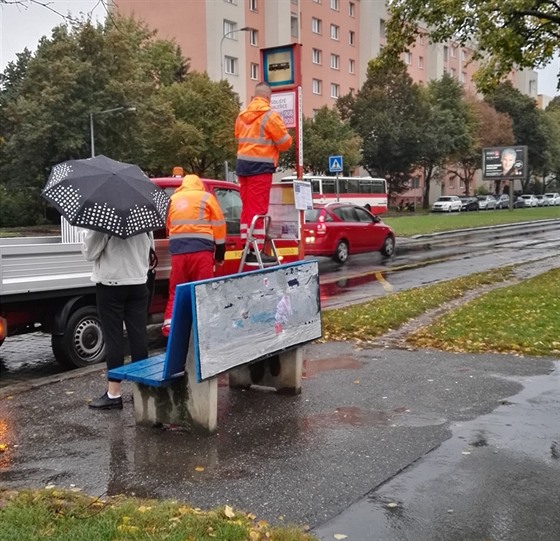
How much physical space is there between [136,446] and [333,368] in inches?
108

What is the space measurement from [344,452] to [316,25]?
67.3 m

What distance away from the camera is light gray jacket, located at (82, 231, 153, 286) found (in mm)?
5551

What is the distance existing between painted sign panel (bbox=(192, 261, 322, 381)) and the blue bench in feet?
0.43

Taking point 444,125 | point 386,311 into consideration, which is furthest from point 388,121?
point 386,311

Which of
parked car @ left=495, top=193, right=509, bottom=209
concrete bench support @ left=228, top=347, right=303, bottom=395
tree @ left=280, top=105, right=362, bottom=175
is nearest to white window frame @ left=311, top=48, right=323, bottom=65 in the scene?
tree @ left=280, top=105, right=362, bottom=175

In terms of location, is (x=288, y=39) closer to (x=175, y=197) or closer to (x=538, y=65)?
(x=538, y=65)

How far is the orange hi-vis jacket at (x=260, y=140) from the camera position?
287 inches

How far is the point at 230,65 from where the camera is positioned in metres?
58.8

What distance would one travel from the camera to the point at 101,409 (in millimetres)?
5852

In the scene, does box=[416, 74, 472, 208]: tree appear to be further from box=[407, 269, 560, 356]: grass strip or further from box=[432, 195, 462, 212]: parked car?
box=[407, 269, 560, 356]: grass strip

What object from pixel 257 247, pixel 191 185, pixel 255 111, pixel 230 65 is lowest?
pixel 257 247

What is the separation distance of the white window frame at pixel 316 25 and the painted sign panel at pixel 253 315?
6435cm

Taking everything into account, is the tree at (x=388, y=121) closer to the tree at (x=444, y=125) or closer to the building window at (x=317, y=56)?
the tree at (x=444, y=125)

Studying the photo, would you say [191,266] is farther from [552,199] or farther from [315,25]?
[552,199]
